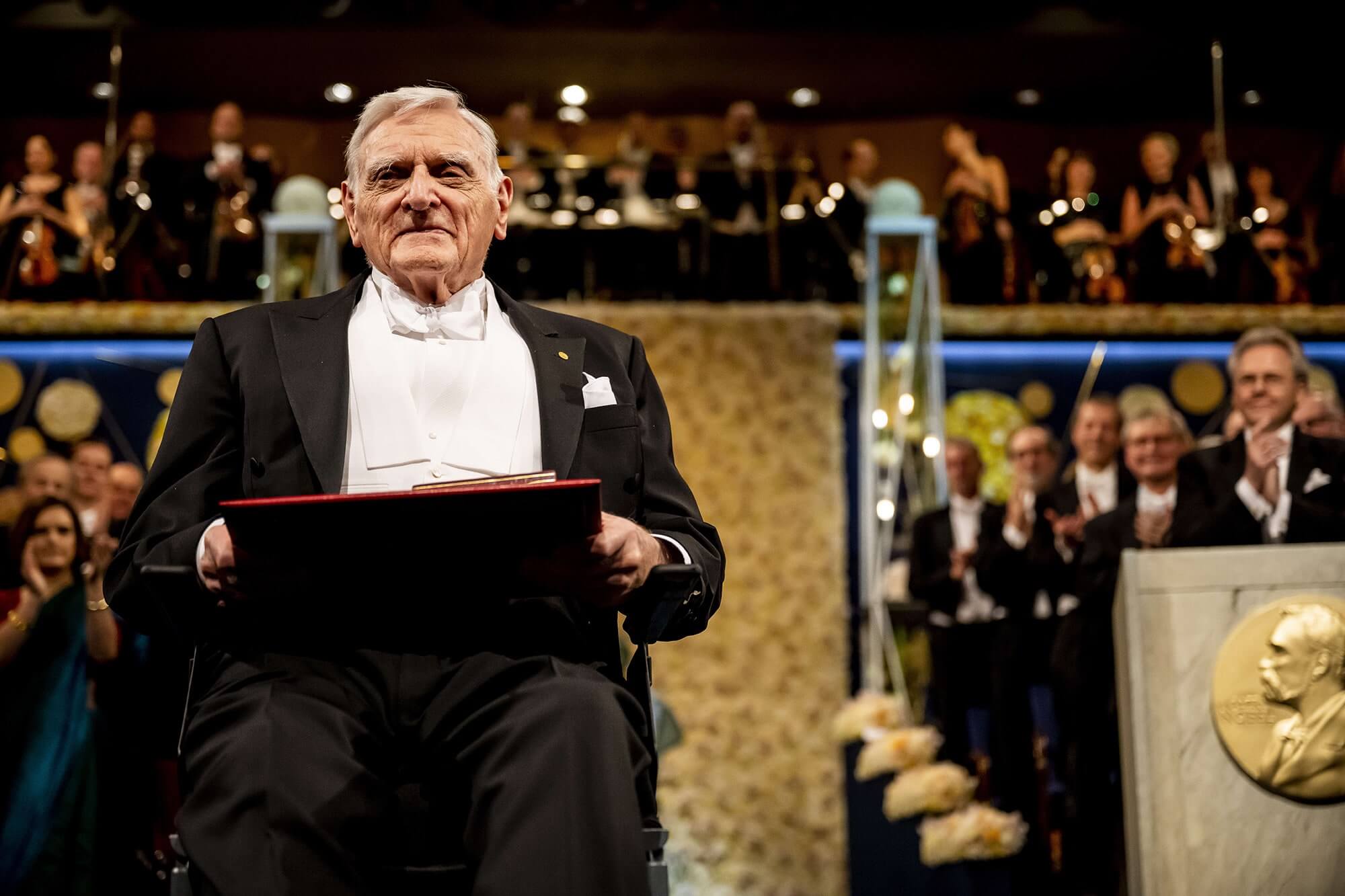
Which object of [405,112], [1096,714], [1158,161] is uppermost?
[1158,161]

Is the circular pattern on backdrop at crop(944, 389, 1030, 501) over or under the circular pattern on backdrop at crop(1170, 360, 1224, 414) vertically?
under

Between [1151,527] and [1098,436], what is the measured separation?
1.33m

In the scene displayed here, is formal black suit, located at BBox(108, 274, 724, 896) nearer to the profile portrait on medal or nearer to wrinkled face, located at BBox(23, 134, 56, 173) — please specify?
the profile portrait on medal

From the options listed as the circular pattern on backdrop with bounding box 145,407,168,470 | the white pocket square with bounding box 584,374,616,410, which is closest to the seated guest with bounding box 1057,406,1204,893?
the white pocket square with bounding box 584,374,616,410

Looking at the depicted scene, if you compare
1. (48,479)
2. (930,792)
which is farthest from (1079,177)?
(48,479)

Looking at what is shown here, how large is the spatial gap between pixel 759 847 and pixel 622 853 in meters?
4.31

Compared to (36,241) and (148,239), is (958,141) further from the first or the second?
(36,241)

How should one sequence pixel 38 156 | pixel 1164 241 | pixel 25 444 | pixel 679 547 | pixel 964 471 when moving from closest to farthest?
1. pixel 679 547
2. pixel 964 471
3. pixel 25 444
4. pixel 38 156
5. pixel 1164 241

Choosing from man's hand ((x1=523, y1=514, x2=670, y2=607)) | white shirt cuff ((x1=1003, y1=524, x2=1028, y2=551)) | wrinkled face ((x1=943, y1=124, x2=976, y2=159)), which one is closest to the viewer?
man's hand ((x1=523, y1=514, x2=670, y2=607))

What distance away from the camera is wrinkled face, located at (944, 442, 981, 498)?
5.30 m

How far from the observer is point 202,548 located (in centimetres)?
146

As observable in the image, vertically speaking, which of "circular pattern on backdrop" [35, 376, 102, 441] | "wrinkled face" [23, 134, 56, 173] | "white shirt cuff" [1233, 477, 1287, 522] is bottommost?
"white shirt cuff" [1233, 477, 1287, 522]

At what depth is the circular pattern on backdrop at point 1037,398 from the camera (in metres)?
7.66

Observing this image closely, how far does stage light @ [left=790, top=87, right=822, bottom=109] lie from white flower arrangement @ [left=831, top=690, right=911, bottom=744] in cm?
491
